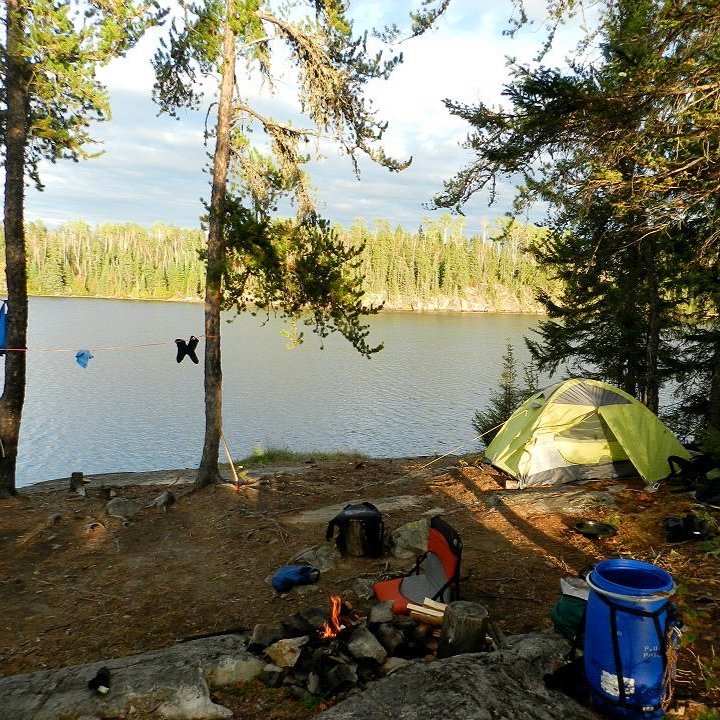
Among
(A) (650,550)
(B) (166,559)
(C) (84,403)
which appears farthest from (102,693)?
(C) (84,403)

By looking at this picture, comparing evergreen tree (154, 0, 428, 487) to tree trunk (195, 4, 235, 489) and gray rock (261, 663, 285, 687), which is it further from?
gray rock (261, 663, 285, 687)

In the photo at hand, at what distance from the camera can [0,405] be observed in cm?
994

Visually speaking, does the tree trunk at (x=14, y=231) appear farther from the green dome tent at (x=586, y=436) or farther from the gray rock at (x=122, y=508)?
the green dome tent at (x=586, y=436)

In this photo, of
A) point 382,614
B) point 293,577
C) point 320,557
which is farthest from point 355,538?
point 382,614

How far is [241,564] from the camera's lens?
7.27 meters

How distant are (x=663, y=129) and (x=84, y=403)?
26726mm

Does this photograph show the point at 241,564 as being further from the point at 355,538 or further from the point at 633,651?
the point at 633,651

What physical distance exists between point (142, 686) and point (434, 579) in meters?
2.70

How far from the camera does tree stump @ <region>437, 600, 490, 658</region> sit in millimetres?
3918

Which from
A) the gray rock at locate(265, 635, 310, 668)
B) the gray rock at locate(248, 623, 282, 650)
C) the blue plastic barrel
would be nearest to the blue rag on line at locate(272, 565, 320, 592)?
the gray rock at locate(248, 623, 282, 650)

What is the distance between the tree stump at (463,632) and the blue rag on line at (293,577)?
2.54 meters

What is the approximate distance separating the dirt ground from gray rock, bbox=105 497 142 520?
126mm

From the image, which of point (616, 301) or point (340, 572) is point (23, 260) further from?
point (616, 301)

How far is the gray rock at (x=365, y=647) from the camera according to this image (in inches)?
155
